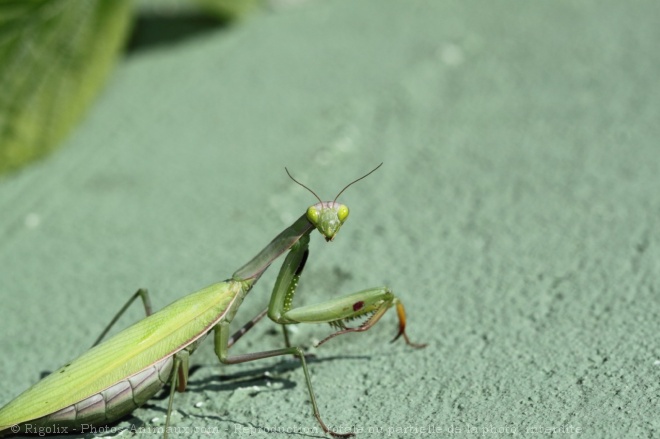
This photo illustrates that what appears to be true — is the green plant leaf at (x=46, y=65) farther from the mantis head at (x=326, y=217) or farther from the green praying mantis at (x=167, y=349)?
the mantis head at (x=326, y=217)

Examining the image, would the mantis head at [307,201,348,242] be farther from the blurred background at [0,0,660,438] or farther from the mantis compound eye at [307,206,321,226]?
the blurred background at [0,0,660,438]

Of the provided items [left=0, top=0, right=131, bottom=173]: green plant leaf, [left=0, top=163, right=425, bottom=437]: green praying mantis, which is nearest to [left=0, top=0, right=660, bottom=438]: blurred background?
[left=0, top=0, right=131, bottom=173]: green plant leaf

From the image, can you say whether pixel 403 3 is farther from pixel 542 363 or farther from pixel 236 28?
pixel 542 363

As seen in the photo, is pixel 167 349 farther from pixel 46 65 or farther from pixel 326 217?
pixel 46 65

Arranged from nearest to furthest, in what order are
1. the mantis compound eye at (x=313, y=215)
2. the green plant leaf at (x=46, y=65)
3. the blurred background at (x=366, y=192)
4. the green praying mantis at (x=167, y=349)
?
the green praying mantis at (x=167, y=349)
the mantis compound eye at (x=313, y=215)
the blurred background at (x=366, y=192)
the green plant leaf at (x=46, y=65)

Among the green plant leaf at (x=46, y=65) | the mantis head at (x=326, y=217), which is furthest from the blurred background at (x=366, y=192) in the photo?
the mantis head at (x=326, y=217)

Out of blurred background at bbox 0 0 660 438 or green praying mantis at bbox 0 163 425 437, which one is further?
blurred background at bbox 0 0 660 438

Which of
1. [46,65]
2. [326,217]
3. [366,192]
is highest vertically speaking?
[326,217]

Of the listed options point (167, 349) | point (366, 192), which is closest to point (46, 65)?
point (366, 192)
